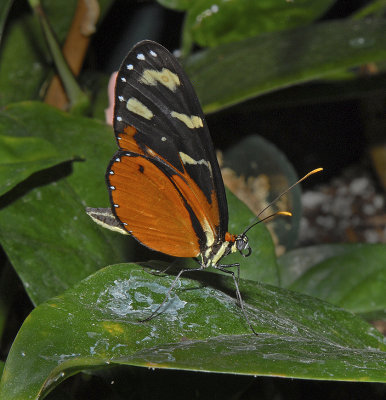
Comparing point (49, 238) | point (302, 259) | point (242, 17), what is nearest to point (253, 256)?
point (302, 259)

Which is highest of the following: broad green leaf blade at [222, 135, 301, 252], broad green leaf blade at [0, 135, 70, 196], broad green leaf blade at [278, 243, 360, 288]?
broad green leaf blade at [0, 135, 70, 196]

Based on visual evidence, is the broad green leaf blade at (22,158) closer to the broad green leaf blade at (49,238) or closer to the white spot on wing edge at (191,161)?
the broad green leaf blade at (49,238)

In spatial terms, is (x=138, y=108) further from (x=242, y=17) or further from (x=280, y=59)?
(x=242, y=17)

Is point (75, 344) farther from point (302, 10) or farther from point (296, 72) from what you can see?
point (302, 10)

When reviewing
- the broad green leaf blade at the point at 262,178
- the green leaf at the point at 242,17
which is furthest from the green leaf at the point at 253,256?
the green leaf at the point at 242,17

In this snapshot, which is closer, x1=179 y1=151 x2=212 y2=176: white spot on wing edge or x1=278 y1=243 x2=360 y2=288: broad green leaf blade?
x1=179 y1=151 x2=212 y2=176: white spot on wing edge

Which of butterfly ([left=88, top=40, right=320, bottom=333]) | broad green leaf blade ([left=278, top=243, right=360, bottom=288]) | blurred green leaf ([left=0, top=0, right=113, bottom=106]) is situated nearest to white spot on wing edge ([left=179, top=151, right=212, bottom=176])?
butterfly ([left=88, top=40, right=320, bottom=333])

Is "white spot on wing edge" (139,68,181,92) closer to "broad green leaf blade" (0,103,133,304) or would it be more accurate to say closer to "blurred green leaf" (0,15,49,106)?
"broad green leaf blade" (0,103,133,304)

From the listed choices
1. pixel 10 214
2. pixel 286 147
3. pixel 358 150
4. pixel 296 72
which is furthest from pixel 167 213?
pixel 358 150
